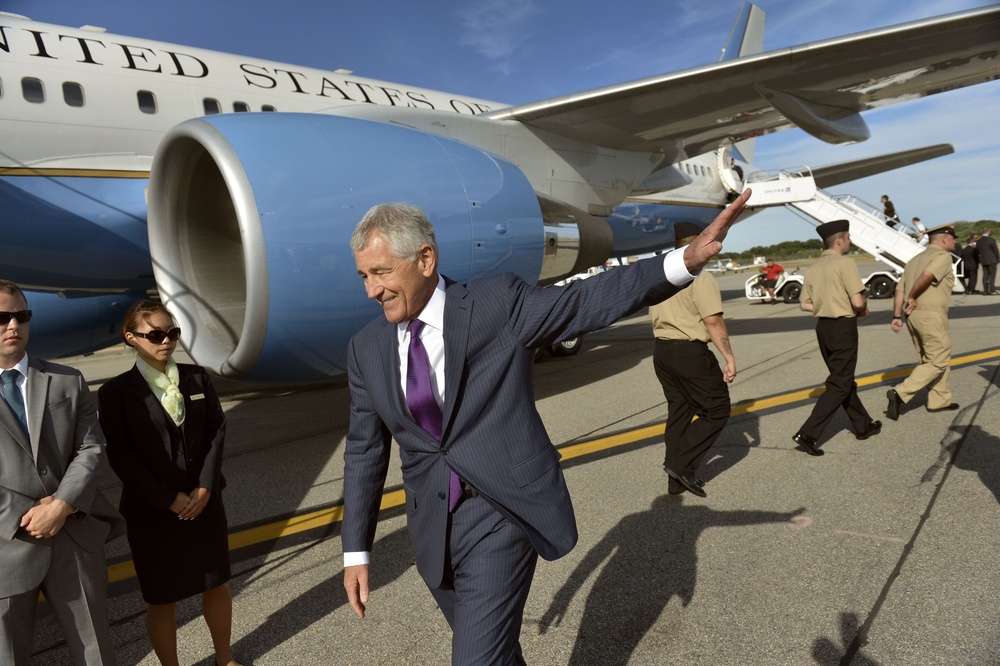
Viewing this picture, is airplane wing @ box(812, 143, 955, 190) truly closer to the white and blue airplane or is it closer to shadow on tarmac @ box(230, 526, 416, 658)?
the white and blue airplane

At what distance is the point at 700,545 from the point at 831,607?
0.77m

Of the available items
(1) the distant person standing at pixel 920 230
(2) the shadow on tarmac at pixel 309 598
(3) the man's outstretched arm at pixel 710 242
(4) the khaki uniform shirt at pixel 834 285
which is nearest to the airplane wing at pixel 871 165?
(1) the distant person standing at pixel 920 230

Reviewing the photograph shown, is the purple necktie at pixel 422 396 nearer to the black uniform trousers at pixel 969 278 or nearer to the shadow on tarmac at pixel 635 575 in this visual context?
the shadow on tarmac at pixel 635 575

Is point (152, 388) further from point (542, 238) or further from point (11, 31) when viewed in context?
point (11, 31)

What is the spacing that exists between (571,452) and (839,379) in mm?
2077

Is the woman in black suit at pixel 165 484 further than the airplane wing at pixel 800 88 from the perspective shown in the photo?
No

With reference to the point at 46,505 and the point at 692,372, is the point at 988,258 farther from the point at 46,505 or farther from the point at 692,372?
the point at 46,505

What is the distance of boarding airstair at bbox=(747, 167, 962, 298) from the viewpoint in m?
14.9

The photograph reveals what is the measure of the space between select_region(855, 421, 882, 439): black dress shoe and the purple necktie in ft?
14.5

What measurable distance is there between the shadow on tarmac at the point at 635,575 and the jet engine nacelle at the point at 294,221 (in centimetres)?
254

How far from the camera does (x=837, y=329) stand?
5227 mm

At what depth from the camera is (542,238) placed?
20.7 feet

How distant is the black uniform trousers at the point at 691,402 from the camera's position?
4305mm

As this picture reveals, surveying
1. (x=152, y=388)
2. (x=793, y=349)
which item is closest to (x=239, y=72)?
(x=152, y=388)
